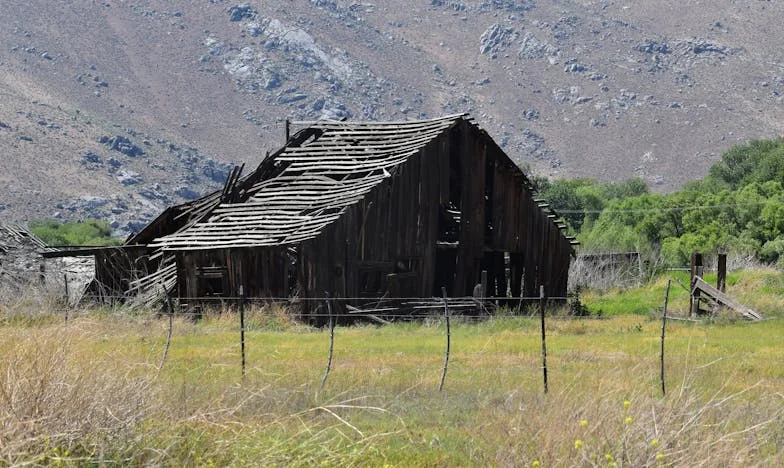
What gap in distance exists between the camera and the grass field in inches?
436

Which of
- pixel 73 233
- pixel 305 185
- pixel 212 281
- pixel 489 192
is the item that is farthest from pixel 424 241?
pixel 73 233

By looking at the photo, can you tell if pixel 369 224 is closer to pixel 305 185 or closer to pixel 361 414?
pixel 305 185

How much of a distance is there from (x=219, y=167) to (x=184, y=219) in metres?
134

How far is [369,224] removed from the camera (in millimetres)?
35688

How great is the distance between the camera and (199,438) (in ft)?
37.6

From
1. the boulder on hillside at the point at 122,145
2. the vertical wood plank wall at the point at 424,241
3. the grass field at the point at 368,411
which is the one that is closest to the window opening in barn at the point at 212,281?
the vertical wood plank wall at the point at 424,241

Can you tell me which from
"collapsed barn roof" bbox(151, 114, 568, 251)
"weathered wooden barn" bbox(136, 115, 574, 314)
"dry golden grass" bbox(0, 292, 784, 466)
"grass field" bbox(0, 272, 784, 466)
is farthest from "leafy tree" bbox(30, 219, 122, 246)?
"dry golden grass" bbox(0, 292, 784, 466)

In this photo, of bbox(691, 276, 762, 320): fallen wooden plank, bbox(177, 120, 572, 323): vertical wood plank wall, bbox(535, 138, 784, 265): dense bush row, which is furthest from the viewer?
bbox(535, 138, 784, 265): dense bush row

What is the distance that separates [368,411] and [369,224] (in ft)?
65.0

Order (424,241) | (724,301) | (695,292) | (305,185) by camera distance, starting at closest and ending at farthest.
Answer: (724,301) < (695,292) < (424,241) < (305,185)

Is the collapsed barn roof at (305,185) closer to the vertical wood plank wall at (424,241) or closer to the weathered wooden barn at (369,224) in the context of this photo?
the weathered wooden barn at (369,224)

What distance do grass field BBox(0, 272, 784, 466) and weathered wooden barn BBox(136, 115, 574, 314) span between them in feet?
37.0

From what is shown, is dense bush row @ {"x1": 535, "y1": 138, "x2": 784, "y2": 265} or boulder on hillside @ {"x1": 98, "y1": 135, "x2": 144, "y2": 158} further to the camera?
boulder on hillside @ {"x1": 98, "y1": 135, "x2": 144, "y2": 158}

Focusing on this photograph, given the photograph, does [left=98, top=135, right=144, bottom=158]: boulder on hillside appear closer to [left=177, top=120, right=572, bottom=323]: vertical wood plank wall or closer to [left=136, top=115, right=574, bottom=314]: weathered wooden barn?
[left=136, top=115, right=574, bottom=314]: weathered wooden barn
